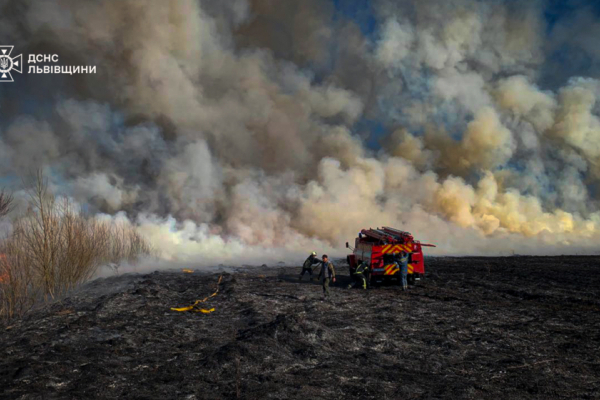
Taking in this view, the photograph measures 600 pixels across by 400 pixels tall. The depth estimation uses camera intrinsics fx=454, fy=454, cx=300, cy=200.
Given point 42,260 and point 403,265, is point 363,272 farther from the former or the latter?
point 42,260

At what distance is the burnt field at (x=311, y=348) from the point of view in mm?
10484

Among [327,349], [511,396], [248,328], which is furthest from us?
[248,328]

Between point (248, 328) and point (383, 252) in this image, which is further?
point (383, 252)

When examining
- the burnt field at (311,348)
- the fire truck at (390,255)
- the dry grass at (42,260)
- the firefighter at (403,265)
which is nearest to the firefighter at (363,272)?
the fire truck at (390,255)

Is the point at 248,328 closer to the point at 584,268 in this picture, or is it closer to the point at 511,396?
the point at 511,396

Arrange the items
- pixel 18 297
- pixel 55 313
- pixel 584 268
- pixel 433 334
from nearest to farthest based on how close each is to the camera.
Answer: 1. pixel 433 334
2. pixel 55 313
3. pixel 18 297
4. pixel 584 268

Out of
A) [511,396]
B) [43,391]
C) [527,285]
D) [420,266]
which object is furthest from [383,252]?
[43,391]

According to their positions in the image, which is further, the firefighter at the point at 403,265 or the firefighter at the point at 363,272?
the firefighter at the point at 363,272

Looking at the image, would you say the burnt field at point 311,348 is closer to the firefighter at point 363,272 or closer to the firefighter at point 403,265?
the firefighter at point 403,265

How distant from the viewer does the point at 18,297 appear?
22.2m

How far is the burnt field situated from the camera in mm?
10484

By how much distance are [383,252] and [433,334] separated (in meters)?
10.7

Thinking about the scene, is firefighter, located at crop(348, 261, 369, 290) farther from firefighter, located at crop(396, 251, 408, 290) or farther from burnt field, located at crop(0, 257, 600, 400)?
burnt field, located at crop(0, 257, 600, 400)

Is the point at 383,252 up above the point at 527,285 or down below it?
above
